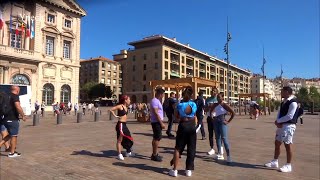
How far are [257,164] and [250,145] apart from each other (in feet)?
10.4

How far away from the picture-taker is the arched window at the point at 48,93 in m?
42.2

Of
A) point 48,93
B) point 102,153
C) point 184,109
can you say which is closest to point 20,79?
point 48,93

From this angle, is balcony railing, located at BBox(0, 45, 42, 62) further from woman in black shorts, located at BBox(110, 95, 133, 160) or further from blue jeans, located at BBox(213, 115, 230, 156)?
blue jeans, located at BBox(213, 115, 230, 156)

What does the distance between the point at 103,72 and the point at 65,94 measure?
51560 mm

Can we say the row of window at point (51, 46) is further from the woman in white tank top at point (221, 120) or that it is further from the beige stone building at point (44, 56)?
the woman in white tank top at point (221, 120)

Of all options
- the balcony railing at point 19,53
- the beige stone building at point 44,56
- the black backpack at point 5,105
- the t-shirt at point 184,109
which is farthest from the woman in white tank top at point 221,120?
the balcony railing at point 19,53

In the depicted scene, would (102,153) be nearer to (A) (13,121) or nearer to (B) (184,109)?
(A) (13,121)

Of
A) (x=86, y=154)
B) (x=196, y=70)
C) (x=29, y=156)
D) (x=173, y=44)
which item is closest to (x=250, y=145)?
(x=86, y=154)

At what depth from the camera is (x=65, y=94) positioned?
1783 inches

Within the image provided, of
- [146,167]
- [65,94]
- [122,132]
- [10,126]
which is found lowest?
[146,167]

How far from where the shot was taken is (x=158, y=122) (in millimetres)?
7168

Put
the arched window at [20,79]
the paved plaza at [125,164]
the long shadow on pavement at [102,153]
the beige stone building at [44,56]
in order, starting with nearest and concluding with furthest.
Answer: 1. the paved plaza at [125,164]
2. the long shadow on pavement at [102,153]
3. the beige stone building at [44,56]
4. the arched window at [20,79]

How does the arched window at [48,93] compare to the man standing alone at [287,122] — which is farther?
the arched window at [48,93]

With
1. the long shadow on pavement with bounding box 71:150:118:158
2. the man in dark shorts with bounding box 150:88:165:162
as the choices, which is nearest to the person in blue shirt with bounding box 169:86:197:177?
the man in dark shorts with bounding box 150:88:165:162
